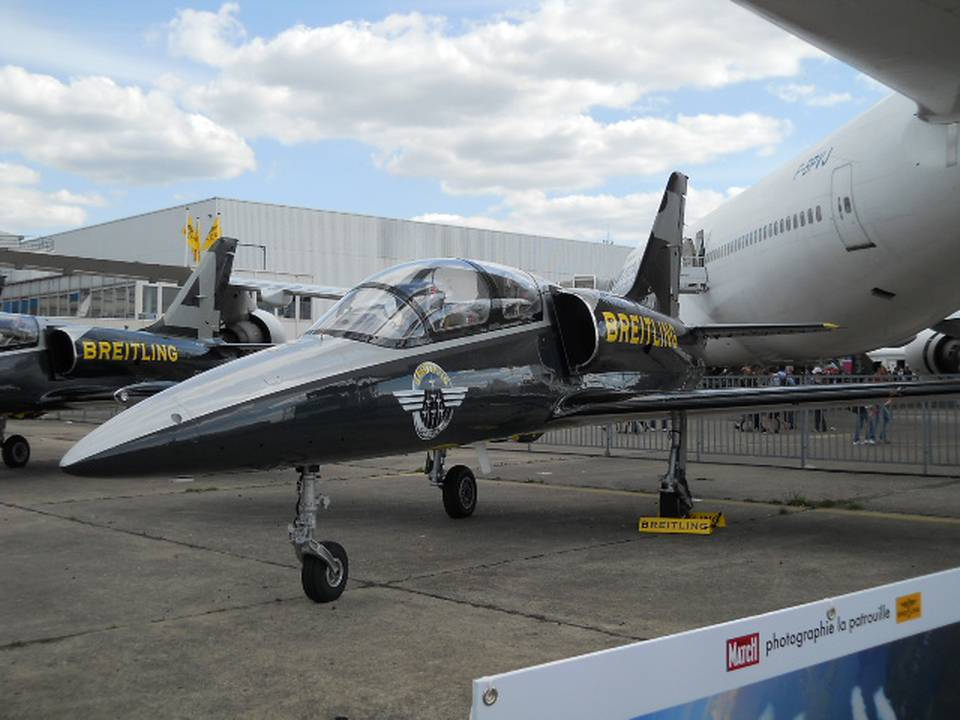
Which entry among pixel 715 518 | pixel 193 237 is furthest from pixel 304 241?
pixel 715 518

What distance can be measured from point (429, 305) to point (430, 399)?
792 millimetres

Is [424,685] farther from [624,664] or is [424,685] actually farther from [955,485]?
[955,485]

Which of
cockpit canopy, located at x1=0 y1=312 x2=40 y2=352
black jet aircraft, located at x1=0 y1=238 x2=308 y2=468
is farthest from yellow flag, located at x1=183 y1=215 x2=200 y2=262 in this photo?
cockpit canopy, located at x1=0 y1=312 x2=40 y2=352

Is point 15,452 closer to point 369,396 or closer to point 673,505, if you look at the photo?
point 369,396

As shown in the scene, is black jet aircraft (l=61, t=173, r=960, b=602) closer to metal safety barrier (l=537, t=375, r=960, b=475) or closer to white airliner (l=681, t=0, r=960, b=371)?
white airliner (l=681, t=0, r=960, b=371)

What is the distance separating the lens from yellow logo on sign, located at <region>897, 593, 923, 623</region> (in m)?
2.09

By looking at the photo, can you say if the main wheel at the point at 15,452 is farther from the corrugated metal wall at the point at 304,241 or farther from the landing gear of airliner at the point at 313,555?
the corrugated metal wall at the point at 304,241

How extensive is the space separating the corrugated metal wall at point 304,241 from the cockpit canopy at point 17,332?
94.2 ft

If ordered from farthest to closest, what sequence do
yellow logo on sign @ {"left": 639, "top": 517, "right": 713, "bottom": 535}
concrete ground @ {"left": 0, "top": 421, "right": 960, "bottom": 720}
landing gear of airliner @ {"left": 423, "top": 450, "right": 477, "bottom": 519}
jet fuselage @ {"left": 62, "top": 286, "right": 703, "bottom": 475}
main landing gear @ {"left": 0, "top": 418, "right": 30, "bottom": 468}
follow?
main landing gear @ {"left": 0, "top": 418, "right": 30, "bottom": 468} < landing gear of airliner @ {"left": 423, "top": 450, "right": 477, "bottom": 519} < yellow logo on sign @ {"left": 639, "top": 517, "right": 713, "bottom": 535} < jet fuselage @ {"left": 62, "top": 286, "right": 703, "bottom": 475} < concrete ground @ {"left": 0, "top": 421, "right": 960, "bottom": 720}

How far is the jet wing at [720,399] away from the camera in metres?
8.24

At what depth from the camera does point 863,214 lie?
13.7 metres

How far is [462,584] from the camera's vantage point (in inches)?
255

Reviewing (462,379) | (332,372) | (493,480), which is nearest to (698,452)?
(493,480)

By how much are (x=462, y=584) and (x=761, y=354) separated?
47.5ft
